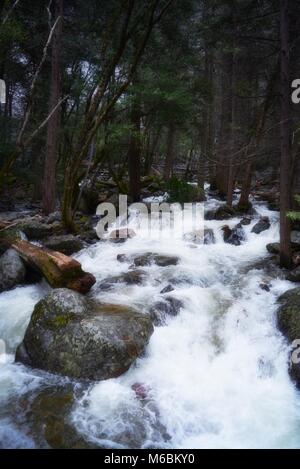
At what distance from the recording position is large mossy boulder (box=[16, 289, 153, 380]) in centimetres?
558

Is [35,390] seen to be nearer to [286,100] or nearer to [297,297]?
[297,297]

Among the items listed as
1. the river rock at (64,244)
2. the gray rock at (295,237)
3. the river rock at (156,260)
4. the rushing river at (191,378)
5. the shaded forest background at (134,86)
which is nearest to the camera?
the rushing river at (191,378)

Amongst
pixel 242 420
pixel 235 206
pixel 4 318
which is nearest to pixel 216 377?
pixel 242 420

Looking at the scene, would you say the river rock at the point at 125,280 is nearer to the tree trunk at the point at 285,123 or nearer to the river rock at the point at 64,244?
the river rock at the point at 64,244

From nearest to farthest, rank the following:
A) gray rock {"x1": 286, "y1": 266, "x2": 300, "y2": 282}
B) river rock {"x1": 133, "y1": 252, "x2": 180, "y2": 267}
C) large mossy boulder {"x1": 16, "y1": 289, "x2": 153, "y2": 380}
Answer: large mossy boulder {"x1": 16, "y1": 289, "x2": 153, "y2": 380}
gray rock {"x1": 286, "y1": 266, "x2": 300, "y2": 282}
river rock {"x1": 133, "y1": 252, "x2": 180, "y2": 267}

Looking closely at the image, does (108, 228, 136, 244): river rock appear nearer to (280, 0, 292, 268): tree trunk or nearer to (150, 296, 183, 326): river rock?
(150, 296, 183, 326): river rock

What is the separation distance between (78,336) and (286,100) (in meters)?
6.48

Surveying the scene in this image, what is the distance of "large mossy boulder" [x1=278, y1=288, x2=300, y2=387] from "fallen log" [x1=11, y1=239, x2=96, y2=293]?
3.79 metres

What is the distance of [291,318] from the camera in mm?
6664

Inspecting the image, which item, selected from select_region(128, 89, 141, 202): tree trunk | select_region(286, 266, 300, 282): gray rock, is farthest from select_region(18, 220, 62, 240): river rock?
select_region(286, 266, 300, 282): gray rock

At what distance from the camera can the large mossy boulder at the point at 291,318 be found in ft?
19.4

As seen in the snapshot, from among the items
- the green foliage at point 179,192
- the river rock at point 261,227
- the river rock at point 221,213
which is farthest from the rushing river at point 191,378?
the green foliage at point 179,192

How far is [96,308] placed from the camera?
22.1 feet

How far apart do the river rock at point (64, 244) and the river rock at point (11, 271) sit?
144 cm
